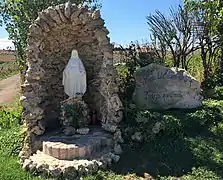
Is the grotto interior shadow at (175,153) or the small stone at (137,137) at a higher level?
the small stone at (137,137)

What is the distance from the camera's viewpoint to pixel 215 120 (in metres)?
9.67

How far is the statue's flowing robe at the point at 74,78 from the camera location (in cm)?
898

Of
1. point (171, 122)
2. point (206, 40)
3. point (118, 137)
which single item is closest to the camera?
point (118, 137)

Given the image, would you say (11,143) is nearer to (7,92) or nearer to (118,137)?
(118,137)

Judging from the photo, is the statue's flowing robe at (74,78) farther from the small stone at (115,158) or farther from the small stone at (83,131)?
the small stone at (115,158)

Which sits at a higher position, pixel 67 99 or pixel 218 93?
pixel 67 99

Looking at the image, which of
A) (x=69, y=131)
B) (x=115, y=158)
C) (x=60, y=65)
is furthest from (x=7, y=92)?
(x=115, y=158)

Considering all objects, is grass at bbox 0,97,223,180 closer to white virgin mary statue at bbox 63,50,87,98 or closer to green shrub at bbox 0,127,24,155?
green shrub at bbox 0,127,24,155

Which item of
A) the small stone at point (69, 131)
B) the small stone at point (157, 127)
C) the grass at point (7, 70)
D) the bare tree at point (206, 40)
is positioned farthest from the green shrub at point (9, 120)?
the grass at point (7, 70)

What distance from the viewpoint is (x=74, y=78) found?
29.5 ft

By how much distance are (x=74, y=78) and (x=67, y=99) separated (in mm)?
542

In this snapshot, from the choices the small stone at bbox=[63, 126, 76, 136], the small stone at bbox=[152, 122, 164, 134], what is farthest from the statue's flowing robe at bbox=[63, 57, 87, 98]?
the small stone at bbox=[152, 122, 164, 134]

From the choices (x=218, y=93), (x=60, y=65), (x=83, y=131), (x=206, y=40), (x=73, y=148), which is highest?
(x=206, y=40)

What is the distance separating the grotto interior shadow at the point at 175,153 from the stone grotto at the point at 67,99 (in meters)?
0.37
